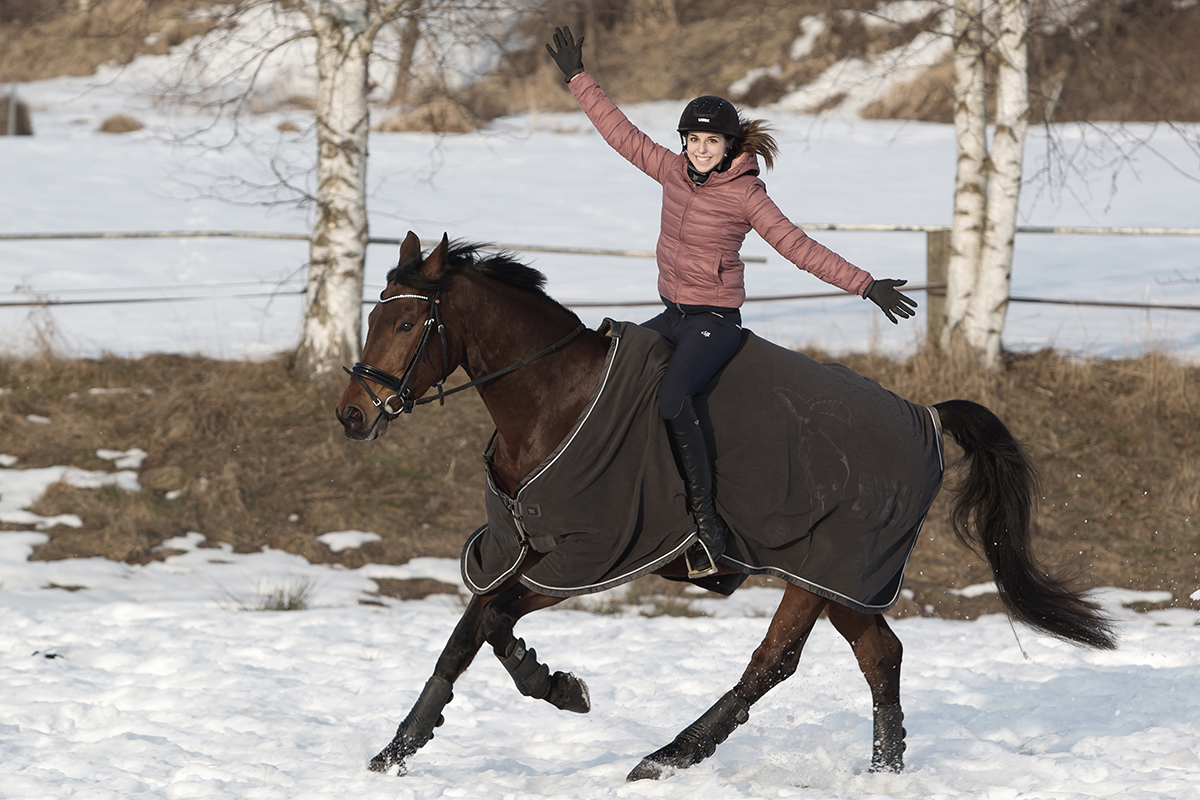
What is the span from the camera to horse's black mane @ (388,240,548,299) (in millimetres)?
3705

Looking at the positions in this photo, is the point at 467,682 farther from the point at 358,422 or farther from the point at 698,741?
the point at 358,422

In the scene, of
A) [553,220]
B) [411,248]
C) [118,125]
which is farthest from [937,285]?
[118,125]

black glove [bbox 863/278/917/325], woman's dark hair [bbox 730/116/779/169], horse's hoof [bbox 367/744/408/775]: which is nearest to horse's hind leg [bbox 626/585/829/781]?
horse's hoof [bbox 367/744/408/775]

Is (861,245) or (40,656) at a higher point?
(861,245)

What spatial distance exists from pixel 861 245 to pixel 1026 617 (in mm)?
11410

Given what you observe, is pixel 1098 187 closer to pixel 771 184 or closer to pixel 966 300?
pixel 771 184

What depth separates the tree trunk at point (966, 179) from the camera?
8805mm

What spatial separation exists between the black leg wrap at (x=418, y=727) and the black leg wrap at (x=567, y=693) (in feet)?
1.17

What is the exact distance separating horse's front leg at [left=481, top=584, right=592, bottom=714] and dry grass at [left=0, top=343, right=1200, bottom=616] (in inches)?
133

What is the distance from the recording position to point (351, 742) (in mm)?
4375

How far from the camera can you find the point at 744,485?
3.97 metres

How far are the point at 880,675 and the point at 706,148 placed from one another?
2042mm

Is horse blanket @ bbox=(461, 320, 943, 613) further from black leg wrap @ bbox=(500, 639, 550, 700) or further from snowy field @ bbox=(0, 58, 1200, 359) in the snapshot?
snowy field @ bbox=(0, 58, 1200, 359)

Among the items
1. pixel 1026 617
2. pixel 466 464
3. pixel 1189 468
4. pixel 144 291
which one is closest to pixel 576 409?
pixel 1026 617
